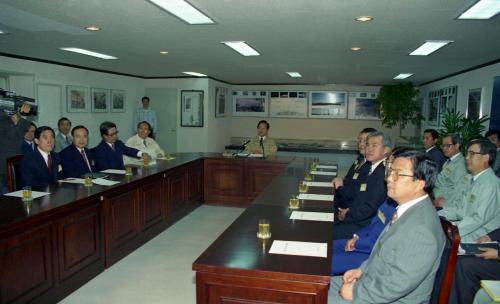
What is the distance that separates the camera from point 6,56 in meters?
6.18

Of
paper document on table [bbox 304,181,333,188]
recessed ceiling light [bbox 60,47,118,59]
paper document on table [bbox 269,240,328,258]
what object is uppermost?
recessed ceiling light [bbox 60,47,118,59]

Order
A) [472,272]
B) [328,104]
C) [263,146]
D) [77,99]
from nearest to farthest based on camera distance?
[472,272] → [263,146] → [77,99] → [328,104]

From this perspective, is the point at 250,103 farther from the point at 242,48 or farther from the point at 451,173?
the point at 451,173

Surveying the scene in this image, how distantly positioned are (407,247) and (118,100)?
28.7ft

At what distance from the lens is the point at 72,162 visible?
162 inches

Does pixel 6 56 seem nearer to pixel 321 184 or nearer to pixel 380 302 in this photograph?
pixel 321 184

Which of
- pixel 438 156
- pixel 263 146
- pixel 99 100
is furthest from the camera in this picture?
pixel 99 100

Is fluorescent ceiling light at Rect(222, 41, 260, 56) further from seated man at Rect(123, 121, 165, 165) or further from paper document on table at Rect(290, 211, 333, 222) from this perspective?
paper document on table at Rect(290, 211, 333, 222)

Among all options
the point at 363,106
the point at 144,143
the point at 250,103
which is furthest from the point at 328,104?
the point at 144,143

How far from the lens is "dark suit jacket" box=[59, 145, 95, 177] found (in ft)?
13.5

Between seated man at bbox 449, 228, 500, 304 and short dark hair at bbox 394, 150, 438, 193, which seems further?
seated man at bbox 449, 228, 500, 304

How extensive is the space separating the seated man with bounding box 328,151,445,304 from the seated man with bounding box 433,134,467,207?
2.60 m

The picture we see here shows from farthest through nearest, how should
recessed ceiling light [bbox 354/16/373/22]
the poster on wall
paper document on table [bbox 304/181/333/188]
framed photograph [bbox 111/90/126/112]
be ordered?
the poster on wall → framed photograph [bbox 111/90/126/112] → paper document on table [bbox 304/181/333/188] → recessed ceiling light [bbox 354/16/373/22]

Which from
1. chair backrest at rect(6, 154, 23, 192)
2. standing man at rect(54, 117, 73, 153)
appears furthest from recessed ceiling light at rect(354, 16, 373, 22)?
standing man at rect(54, 117, 73, 153)
